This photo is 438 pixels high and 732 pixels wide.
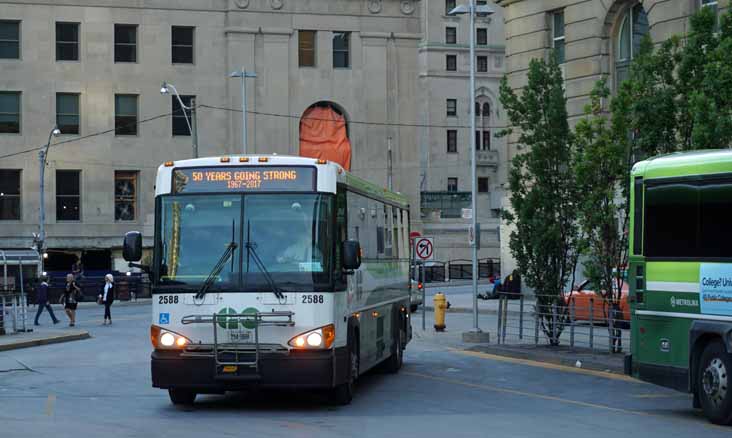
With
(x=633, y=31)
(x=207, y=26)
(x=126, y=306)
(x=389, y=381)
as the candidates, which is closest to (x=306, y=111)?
(x=207, y=26)

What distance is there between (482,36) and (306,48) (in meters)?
45.0

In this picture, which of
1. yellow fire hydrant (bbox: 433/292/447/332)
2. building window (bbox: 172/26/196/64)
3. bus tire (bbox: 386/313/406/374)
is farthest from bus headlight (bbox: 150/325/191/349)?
building window (bbox: 172/26/196/64)

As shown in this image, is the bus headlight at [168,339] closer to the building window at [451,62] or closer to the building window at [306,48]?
the building window at [306,48]

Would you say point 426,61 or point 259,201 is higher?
point 426,61

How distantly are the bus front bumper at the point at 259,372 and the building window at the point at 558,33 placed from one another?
28.9 m

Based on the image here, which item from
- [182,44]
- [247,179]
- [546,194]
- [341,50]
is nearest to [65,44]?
[182,44]

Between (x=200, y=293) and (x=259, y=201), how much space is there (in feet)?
4.62

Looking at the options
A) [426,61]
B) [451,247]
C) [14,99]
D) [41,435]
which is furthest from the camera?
[426,61]

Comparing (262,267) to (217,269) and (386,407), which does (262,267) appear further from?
(386,407)

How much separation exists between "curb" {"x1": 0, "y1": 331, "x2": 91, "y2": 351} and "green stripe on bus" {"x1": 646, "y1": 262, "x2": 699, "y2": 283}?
1869cm

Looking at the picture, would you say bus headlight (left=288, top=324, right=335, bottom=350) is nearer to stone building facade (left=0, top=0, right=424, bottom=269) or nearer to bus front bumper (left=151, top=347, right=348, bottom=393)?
bus front bumper (left=151, top=347, right=348, bottom=393)

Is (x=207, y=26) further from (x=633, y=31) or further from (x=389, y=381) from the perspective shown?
(x=389, y=381)

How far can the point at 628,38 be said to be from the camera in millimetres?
40438

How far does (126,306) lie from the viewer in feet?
187
